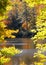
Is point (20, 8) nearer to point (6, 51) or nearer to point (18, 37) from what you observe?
point (18, 37)

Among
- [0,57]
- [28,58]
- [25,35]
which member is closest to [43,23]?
[0,57]

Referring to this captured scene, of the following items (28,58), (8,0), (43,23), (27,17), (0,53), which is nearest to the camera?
(8,0)

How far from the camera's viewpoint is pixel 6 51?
308 inches

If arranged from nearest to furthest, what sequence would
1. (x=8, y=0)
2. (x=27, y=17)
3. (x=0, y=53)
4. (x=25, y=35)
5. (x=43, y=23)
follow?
1. (x=8, y=0)
2. (x=0, y=53)
3. (x=43, y=23)
4. (x=25, y=35)
5. (x=27, y=17)

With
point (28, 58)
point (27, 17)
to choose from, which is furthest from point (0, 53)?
point (27, 17)

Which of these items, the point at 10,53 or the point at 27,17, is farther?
the point at 27,17

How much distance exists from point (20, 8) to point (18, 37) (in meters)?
7.39

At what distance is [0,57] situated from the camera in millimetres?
8227

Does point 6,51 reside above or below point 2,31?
below

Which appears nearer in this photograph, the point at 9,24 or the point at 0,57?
the point at 0,57

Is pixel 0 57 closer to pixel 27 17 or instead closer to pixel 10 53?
pixel 10 53

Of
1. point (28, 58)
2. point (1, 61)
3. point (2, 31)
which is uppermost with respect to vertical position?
point (2, 31)

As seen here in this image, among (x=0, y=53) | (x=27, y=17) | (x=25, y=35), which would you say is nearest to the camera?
(x=0, y=53)

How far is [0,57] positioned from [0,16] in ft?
4.48
